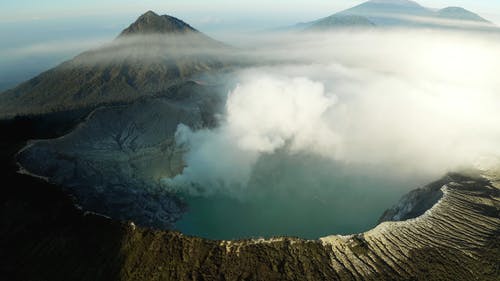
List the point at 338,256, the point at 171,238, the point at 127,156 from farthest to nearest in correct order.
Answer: the point at 127,156
the point at 171,238
the point at 338,256

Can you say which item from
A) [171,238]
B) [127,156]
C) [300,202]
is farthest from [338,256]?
[127,156]

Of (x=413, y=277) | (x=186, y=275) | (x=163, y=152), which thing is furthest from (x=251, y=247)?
(x=163, y=152)

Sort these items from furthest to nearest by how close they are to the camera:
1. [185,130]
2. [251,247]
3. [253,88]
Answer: [253,88], [185,130], [251,247]

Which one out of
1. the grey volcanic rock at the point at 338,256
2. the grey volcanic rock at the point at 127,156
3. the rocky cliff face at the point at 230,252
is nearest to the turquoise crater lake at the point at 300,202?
the grey volcanic rock at the point at 127,156

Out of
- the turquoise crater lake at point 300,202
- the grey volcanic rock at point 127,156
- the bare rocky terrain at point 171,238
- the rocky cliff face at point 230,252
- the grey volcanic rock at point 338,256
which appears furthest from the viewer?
the turquoise crater lake at point 300,202

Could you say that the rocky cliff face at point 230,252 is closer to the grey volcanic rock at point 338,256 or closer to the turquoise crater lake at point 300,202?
the grey volcanic rock at point 338,256

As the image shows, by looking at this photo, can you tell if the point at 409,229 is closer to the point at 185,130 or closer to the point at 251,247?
the point at 251,247

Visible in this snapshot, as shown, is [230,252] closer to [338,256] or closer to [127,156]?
[338,256]

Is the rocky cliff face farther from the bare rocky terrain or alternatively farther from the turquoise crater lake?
the turquoise crater lake
